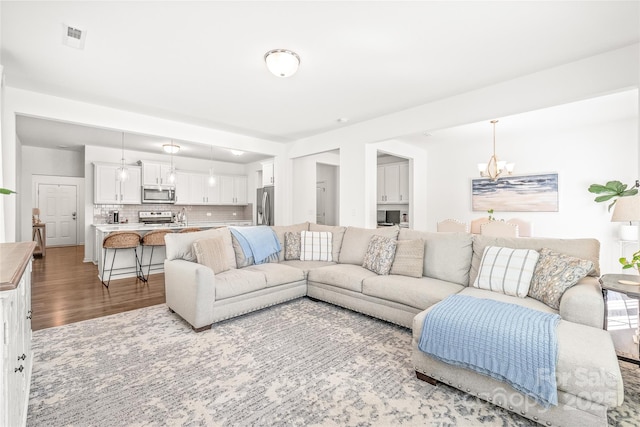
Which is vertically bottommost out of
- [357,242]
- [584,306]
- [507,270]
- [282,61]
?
[584,306]

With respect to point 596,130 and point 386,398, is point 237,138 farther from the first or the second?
point 596,130

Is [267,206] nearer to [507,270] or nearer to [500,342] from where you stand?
[507,270]

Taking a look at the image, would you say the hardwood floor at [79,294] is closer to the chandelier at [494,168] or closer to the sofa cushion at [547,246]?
the sofa cushion at [547,246]

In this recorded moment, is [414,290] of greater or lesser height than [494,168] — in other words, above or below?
below

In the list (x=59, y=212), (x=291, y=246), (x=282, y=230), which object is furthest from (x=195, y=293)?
(x=59, y=212)

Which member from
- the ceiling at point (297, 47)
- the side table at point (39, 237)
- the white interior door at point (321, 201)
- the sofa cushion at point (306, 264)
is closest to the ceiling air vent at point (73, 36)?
the ceiling at point (297, 47)

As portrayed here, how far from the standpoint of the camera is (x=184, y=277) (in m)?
2.94

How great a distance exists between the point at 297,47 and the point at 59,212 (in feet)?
29.4

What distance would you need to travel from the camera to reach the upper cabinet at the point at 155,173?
6.91 m

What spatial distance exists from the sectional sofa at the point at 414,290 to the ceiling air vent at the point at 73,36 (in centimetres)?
196

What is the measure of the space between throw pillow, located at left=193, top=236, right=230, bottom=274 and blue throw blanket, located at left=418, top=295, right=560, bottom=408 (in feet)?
7.36

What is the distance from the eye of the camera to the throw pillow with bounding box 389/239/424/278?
3.13 meters

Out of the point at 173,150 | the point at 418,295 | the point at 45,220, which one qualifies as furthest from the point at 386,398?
the point at 45,220

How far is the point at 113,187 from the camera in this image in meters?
6.54
